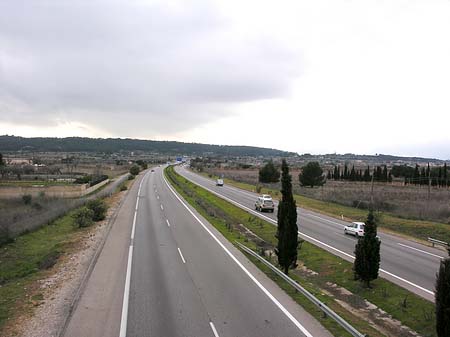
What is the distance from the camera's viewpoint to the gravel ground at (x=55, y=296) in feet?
36.9

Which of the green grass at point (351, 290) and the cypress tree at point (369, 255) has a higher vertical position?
the cypress tree at point (369, 255)

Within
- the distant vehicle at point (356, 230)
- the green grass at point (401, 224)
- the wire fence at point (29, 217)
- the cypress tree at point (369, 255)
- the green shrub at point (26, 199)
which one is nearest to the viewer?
the cypress tree at point (369, 255)

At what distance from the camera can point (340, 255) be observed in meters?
23.2

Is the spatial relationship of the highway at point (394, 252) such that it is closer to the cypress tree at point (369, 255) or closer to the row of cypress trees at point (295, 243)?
the cypress tree at point (369, 255)

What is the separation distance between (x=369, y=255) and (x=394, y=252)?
26.3ft

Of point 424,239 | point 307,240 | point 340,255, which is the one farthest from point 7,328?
point 424,239

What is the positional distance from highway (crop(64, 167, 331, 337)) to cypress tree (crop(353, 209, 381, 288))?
3986 millimetres

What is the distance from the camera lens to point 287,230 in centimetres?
1794

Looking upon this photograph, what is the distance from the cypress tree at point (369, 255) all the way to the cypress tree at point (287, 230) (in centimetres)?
265

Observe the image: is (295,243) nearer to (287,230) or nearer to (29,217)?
(287,230)

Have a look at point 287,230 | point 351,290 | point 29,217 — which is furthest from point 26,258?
point 29,217

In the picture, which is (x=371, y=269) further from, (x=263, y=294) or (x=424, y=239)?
(x=424, y=239)

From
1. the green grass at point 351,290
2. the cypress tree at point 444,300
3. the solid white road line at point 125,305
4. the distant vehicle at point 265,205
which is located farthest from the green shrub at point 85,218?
the cypress tree at point 444,300

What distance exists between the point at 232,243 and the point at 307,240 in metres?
5.28
